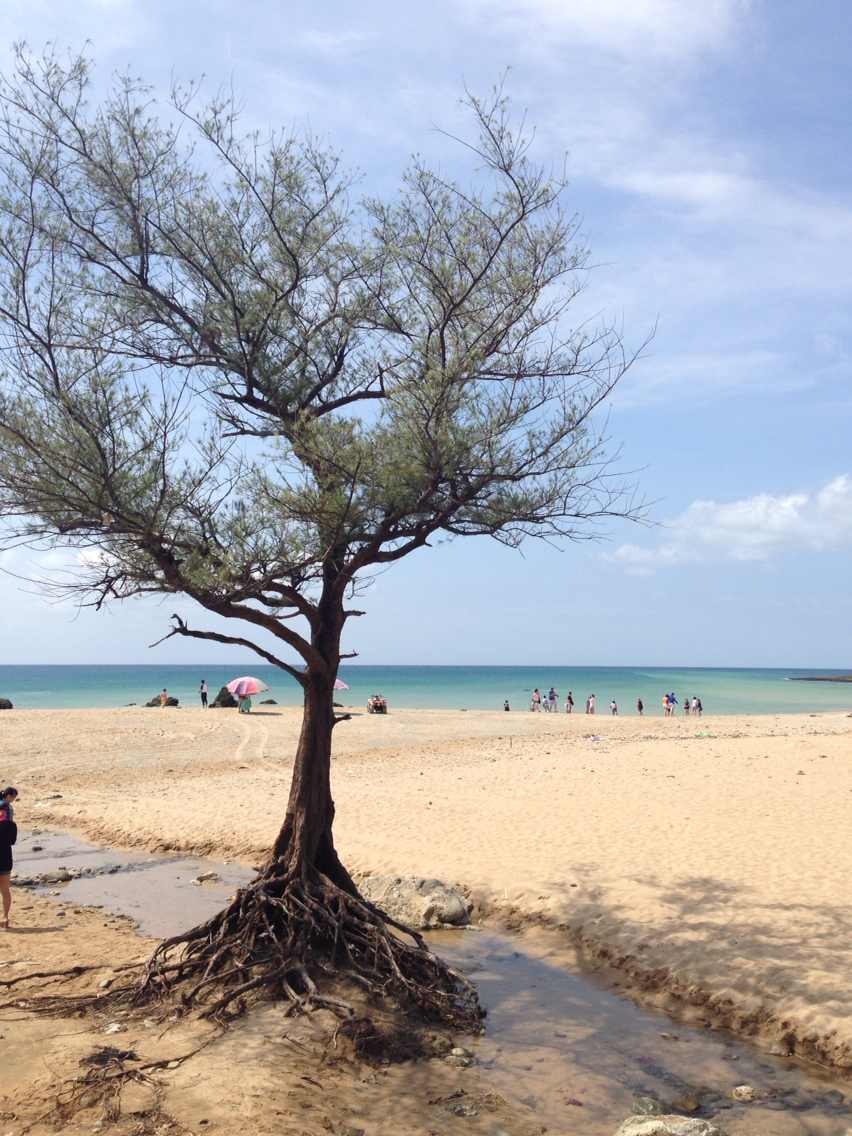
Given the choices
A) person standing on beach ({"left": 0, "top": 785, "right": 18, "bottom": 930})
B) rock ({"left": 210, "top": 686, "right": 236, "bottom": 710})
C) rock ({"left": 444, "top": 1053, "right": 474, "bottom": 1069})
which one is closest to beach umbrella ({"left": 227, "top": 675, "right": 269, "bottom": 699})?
rock ({"left": 210, "top": 686, "right": 236, "bottom": 710})

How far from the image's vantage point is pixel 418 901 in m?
11.7

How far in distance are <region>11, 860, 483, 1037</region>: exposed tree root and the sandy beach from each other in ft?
8.75

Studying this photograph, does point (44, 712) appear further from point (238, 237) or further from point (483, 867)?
point (238, 237)

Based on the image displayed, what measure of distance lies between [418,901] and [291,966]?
392cm

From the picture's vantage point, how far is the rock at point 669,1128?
5.61 meters

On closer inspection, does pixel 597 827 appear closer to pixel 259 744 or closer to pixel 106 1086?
pixel 106 1086

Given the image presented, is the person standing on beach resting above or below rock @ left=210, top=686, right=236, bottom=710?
below

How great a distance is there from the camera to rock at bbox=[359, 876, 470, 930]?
11.5m

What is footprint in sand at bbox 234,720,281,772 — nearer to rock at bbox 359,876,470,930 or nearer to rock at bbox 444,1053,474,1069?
rock at bbox 359,876,470,930

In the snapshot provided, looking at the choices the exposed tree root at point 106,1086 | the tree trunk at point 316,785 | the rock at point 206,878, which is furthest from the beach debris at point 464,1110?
the rock at point 206,878

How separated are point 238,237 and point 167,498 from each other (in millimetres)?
2895

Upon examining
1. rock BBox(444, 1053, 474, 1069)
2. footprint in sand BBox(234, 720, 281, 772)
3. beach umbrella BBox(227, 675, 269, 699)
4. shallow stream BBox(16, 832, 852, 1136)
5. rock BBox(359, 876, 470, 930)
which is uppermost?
beach umbrella BBox(227, 675, 269, 699)

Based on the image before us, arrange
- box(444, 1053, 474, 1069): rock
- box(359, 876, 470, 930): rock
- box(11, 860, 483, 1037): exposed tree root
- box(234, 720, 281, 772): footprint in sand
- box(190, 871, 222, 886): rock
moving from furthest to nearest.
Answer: box(234, 720, 281, 772): footprint in sand
box(190, 871, 222, 886): rock
box(359, 876, 470, 930): rock
box(11, 860, 483, 1037): exposed tree root
box(444, 1053, 474, 1069): rock

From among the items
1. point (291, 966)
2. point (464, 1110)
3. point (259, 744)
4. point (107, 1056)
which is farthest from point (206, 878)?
point (259, 744)
